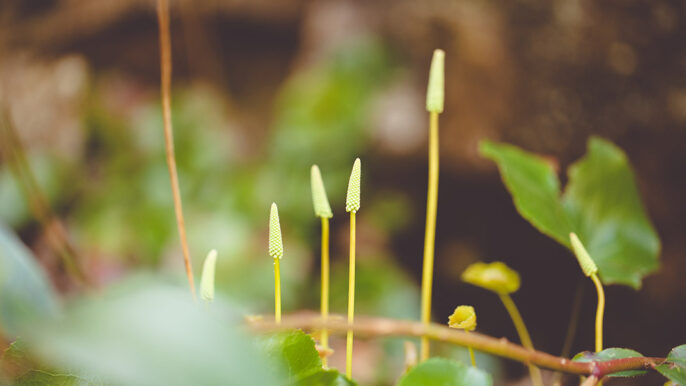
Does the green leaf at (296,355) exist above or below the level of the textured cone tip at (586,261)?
below

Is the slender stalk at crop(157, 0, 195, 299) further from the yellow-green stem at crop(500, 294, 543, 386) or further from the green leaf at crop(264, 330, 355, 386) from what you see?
the yellow-green stem at crop(500, 294, 543, 386)

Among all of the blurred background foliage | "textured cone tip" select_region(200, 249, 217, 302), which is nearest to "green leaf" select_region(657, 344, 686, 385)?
"textured cone tip" select_region(200, 249, 217, 302)

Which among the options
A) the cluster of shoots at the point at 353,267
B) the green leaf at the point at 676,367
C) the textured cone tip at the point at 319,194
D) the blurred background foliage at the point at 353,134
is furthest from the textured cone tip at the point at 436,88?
the blurred background foliage at the point at 353,134

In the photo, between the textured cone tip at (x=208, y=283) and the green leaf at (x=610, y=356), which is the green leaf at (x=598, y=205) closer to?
the green leaf at (x=610, y=356)

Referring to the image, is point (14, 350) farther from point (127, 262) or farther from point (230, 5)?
point (230, 5)

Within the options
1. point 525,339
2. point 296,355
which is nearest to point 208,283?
point 296,355

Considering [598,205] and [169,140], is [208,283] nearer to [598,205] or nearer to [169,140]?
[169,140]

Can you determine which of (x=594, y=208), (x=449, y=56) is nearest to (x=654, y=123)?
(x=594, y=208)
